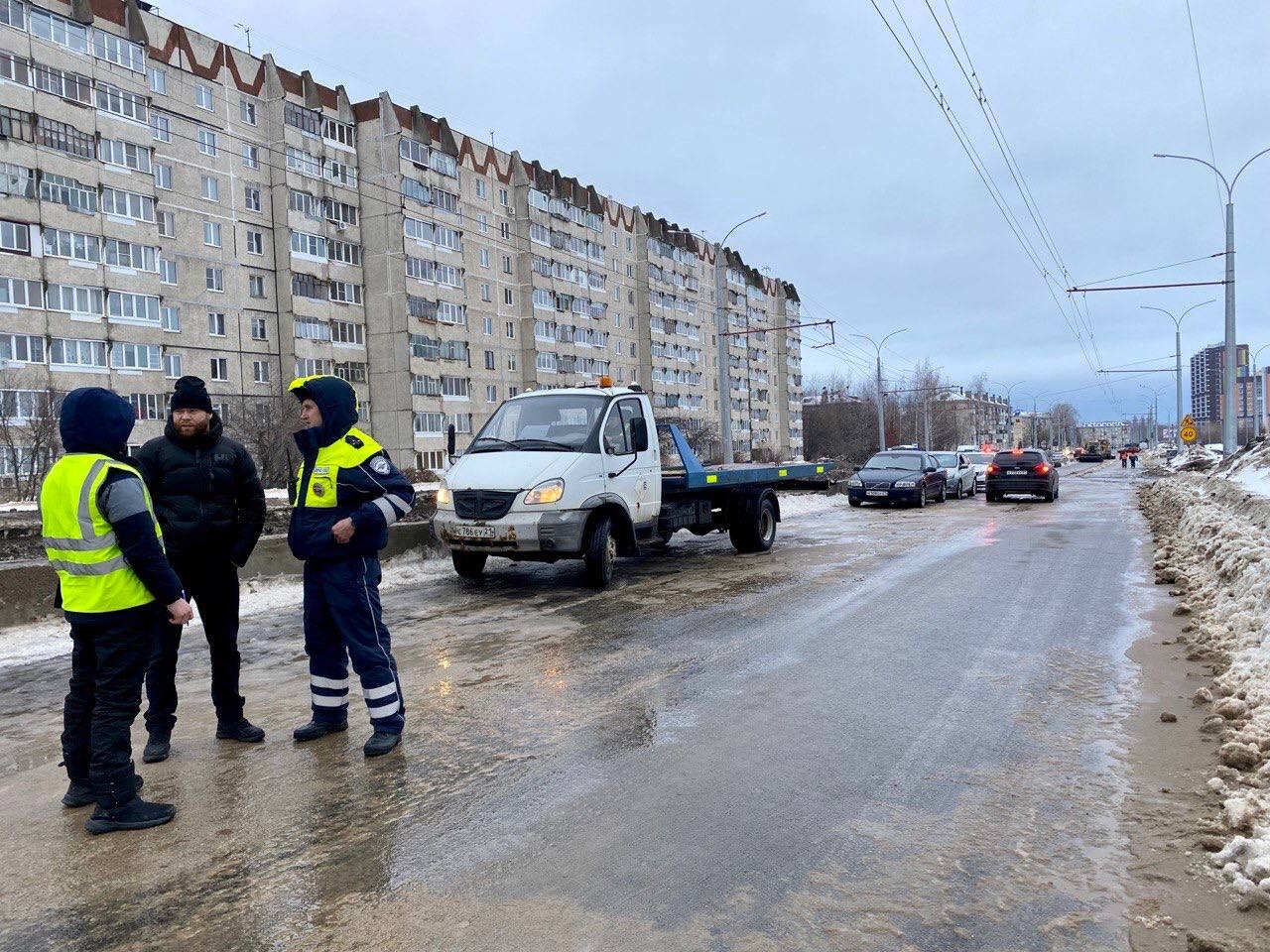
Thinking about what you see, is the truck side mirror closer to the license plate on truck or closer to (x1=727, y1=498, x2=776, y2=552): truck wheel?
the license plate on truck

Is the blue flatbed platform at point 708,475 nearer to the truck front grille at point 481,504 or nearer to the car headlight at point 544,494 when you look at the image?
the car headlight at point 544,494

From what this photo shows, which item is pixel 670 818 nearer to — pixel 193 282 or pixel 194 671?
pixel 194 671

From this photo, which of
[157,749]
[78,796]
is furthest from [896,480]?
[78,796]

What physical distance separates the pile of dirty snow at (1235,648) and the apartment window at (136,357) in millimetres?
42103

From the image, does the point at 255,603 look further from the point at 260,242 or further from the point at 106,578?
the point at 260,242

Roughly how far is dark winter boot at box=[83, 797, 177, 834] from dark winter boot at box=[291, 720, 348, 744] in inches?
40.8

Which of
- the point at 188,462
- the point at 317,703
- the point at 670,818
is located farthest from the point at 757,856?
the point at 188,462

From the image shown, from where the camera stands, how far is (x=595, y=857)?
362cm

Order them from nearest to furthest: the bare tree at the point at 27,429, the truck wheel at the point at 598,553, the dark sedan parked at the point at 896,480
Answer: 1. the truck wheel at the point at 598,553
2. the dark sedan parked at the point at 896,480
3. the bare tree at the point at 27,429

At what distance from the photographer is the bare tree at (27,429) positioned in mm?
29547

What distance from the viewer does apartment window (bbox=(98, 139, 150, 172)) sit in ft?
140

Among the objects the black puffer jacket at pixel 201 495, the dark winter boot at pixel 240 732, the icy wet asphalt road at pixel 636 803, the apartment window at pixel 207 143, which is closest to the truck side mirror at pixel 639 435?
the icy wet asphalt road at pixel 636 803

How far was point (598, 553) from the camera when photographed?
10484 mm

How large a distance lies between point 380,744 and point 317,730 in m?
0.52
